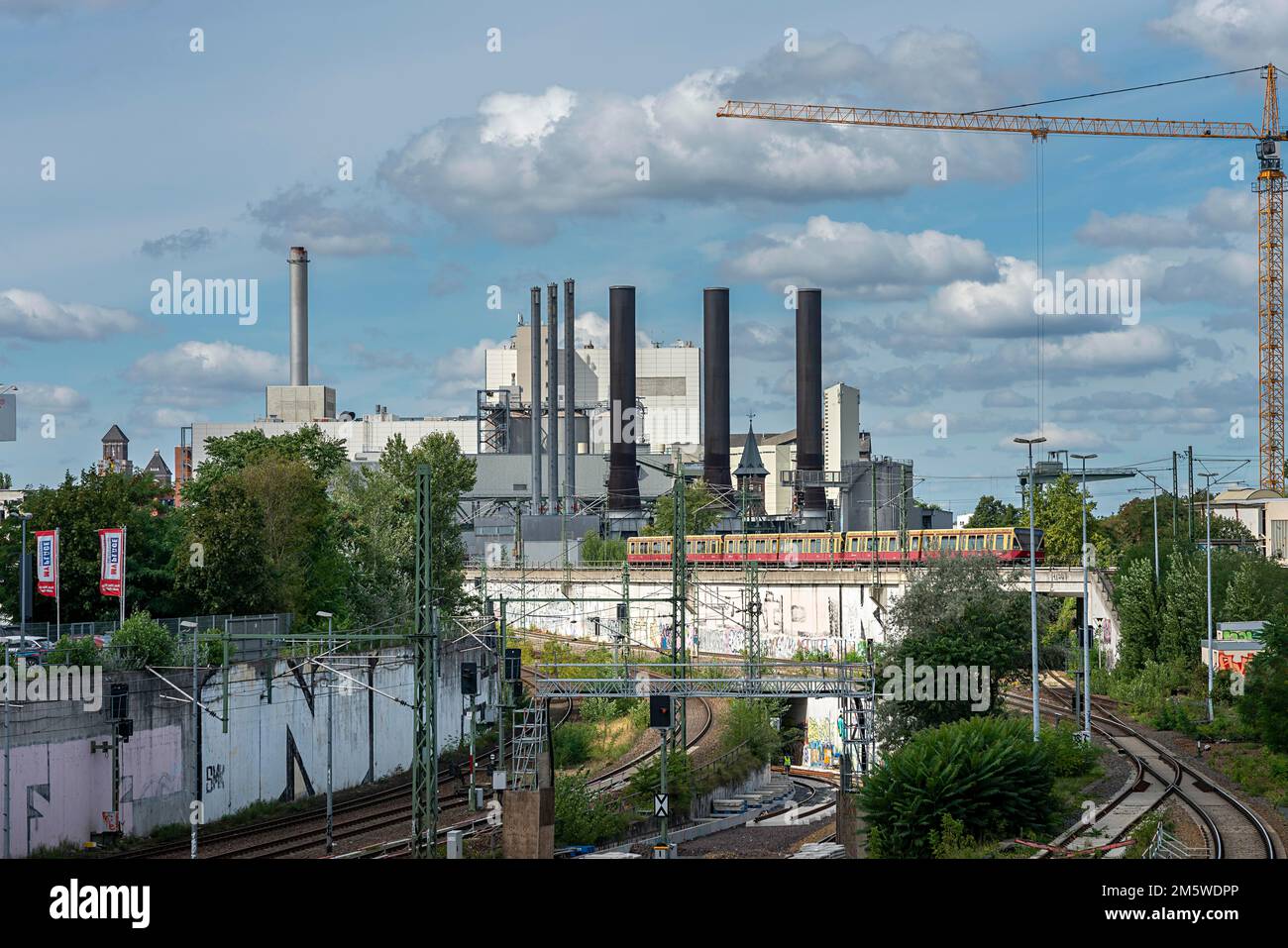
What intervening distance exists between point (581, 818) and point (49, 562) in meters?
16.1

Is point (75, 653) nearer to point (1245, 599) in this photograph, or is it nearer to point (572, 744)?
point (572, 744)

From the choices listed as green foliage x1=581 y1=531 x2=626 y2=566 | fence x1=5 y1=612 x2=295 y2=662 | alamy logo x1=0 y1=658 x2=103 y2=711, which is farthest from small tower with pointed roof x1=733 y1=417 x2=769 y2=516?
alamy logo x1=0 y1=658 x2=103 y2=711

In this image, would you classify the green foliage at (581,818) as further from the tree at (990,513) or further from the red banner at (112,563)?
the tree at (990,513)

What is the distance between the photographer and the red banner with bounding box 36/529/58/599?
1510 inches

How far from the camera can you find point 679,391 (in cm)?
15062

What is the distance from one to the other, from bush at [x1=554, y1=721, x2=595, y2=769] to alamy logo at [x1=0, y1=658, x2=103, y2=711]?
21.0m

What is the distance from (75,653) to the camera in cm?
3566

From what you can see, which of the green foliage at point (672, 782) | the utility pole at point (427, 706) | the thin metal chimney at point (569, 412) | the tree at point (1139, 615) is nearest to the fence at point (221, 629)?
the utility pole at point (427, 706)

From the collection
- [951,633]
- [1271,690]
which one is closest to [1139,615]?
[951,633]
